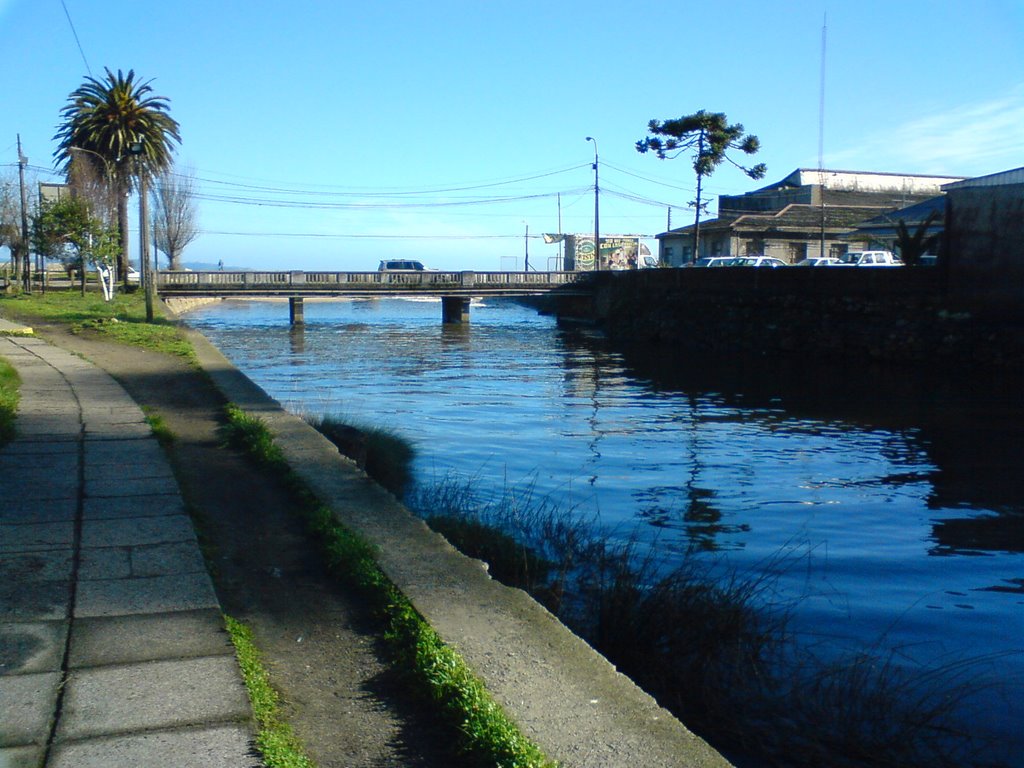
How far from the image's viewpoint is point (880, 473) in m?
15.0

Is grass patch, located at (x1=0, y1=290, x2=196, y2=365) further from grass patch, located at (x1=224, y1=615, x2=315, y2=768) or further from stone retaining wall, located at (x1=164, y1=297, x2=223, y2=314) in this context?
stone retaining wall, located at (x1=164, y1=297, x2=223, y2=314)

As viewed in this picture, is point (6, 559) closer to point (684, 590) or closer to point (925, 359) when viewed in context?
point (684, 590)

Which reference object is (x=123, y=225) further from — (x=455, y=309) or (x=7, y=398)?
(x=7, y=398)

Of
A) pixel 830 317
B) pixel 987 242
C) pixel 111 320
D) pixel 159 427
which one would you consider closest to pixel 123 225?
pixel 111 320

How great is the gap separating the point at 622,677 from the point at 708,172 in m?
46.1

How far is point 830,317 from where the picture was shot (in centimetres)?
3369

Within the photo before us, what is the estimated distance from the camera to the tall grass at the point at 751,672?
18.5 ft

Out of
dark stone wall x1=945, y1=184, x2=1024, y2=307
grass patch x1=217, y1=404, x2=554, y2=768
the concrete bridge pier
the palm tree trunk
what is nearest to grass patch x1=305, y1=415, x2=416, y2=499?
grass patch x1=217, y1=404, x2=554, y2=768

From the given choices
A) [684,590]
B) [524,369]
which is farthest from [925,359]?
[684,590]

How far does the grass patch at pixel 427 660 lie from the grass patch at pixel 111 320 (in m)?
12.0

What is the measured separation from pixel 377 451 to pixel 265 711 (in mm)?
8729

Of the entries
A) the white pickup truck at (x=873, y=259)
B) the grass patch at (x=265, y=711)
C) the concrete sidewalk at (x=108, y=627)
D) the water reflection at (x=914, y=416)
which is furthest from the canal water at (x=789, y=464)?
the white pickup truck at (x=873, y=259)

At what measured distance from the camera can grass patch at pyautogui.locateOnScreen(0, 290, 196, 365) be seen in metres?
21.3

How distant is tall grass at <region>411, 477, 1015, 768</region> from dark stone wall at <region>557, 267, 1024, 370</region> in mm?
22302
